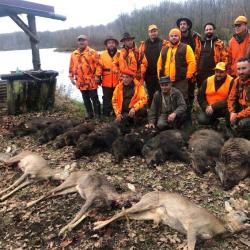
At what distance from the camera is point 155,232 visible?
15.5ft

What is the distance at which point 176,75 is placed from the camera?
8.32 m

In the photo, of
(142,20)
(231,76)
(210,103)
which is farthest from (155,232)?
(142,20)

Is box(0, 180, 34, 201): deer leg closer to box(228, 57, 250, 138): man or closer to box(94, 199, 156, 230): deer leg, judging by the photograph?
box(94, 199, 156, 230): deer leg

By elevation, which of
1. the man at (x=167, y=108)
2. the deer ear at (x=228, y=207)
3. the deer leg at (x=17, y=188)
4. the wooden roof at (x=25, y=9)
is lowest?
the deer leg at (x=17, y=188)

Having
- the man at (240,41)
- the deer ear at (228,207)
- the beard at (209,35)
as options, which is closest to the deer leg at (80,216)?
the deer ear at (228,207)

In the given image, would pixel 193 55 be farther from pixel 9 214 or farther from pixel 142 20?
pixel 142 20

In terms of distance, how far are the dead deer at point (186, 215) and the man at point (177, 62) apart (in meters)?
3.67

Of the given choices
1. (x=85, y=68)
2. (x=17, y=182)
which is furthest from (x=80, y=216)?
(x=85, y=68)

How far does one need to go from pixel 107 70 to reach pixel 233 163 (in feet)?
15.3

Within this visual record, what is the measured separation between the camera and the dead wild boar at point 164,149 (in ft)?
22.4

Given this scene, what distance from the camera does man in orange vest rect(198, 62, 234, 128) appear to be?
7.80 metres

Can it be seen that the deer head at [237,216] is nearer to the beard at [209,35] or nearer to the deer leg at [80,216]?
the deer leg at [80,216]

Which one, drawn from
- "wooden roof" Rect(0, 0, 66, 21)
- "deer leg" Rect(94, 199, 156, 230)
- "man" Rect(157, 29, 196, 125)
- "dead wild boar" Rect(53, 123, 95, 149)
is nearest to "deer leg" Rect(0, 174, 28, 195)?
"dead wild boar" Rect(53, 123, 95, 149)

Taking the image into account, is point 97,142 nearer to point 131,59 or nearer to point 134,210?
point 131,59
